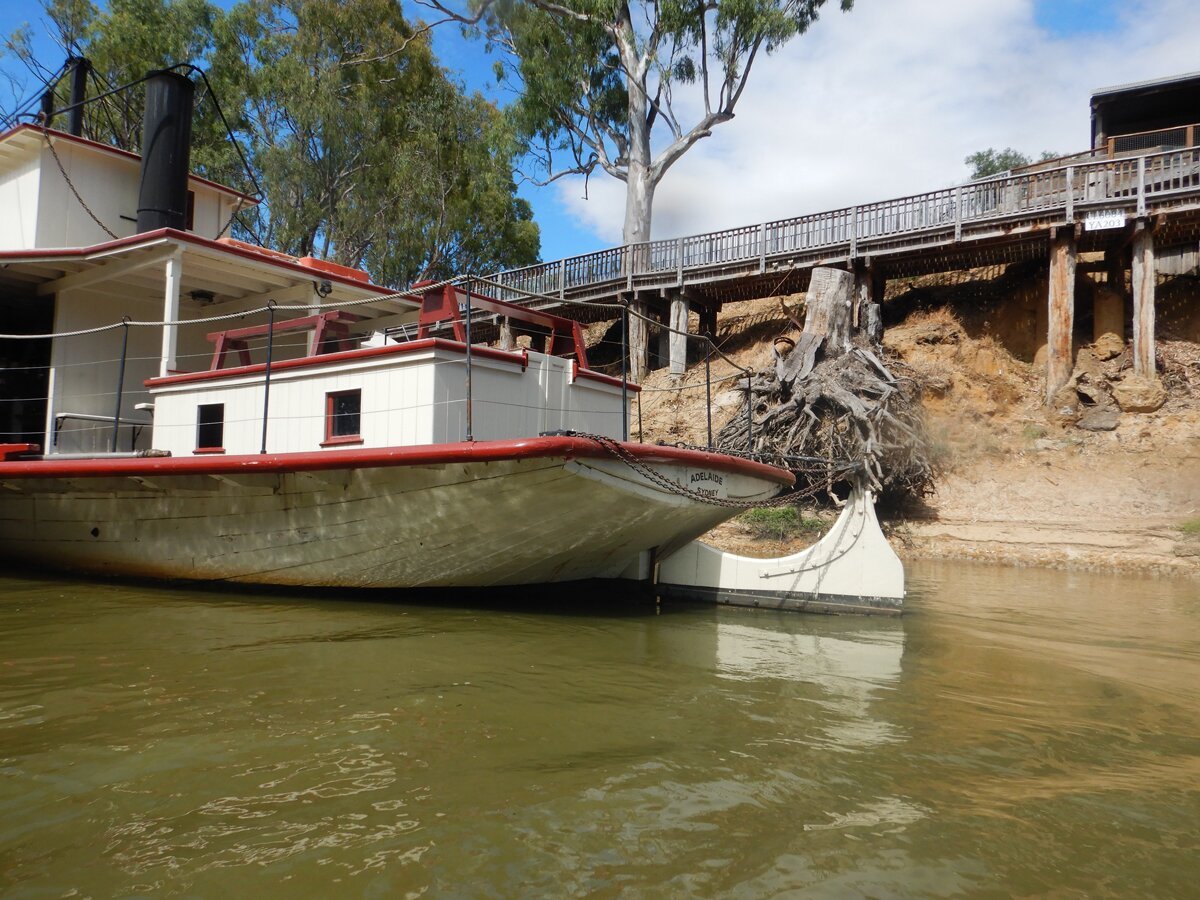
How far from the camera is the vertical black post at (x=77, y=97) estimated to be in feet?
38.9

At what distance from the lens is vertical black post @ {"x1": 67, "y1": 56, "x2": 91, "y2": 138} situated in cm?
1184

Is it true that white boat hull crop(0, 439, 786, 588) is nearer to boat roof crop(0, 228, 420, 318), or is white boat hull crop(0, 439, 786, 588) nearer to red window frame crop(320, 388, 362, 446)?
red window frame crop(320, 388, 362, 446)

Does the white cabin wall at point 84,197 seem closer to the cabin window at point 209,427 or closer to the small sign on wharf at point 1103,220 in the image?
the cabin window at point 209,427

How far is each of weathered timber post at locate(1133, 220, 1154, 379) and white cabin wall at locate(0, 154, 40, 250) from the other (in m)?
17.1

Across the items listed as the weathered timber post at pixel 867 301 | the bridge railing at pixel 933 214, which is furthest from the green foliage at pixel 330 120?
the weathered timber post at pixel 867 301

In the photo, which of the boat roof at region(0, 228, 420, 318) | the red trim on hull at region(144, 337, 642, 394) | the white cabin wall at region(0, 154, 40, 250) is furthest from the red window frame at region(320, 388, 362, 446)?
the white cabin wall at region(0, 154, 40, 250)

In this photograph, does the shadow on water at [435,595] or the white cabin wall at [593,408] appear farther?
the white cabin wall at [593,408]

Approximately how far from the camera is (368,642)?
5.07 m

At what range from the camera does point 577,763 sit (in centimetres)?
308

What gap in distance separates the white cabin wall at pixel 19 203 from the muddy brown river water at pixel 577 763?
6.07 m

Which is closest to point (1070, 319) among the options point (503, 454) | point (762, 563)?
point (762, 563)

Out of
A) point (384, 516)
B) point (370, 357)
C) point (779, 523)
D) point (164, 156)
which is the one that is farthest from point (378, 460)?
point (779, 523)

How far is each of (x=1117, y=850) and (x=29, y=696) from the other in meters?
4.46

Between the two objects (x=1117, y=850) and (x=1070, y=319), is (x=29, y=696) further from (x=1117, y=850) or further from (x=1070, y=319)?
(x=1070, y=319)
